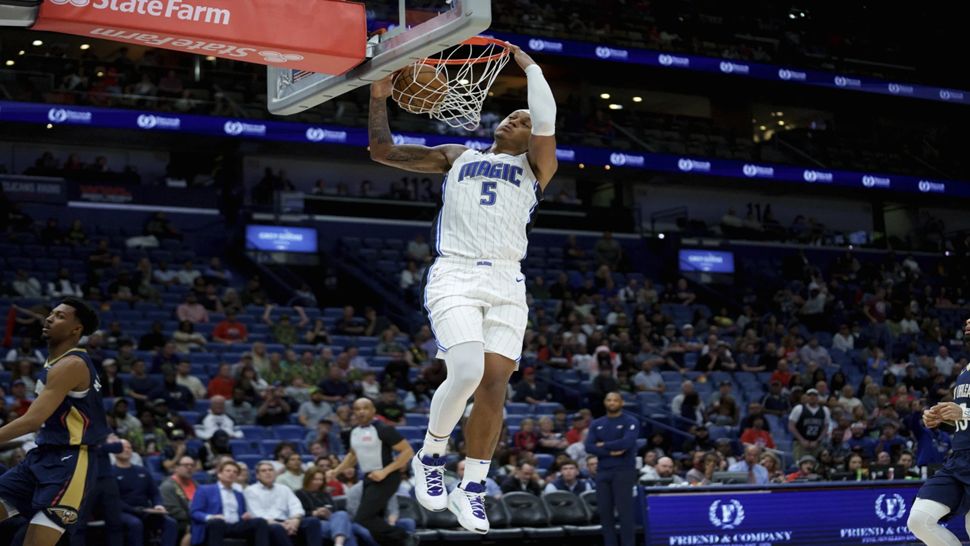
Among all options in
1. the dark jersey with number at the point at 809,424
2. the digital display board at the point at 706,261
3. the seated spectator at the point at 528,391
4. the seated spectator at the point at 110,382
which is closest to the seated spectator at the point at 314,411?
the seated spectator at the point at 110,382

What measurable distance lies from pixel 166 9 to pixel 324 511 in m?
7.44

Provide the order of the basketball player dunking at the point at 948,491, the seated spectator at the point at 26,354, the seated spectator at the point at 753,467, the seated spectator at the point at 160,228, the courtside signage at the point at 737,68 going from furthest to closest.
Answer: the courtside signage at the point at 737,68
the seated spectator at the point at 160,228
the seated spectator at the point at 26,354
the seated spectator at the point at 753,467
the basketball player dunking at the point at 948,491

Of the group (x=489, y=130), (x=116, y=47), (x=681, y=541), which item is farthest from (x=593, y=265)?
(x=681, y=541)

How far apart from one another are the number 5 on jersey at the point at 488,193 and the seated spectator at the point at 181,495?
7137 mm

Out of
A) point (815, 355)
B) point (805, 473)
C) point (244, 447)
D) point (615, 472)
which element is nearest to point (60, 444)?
point (615, 472)

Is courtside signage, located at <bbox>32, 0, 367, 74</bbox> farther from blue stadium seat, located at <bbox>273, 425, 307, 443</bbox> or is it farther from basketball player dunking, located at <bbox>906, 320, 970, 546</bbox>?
blue stadium seat, located at <bbox>273, 425, 307, 443</bbox>

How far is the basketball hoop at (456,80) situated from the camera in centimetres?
665

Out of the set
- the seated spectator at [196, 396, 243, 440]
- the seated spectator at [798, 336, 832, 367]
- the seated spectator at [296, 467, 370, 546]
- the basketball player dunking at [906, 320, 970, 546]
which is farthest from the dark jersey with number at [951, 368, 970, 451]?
the seated spectator at [798, 336, 832, 367]

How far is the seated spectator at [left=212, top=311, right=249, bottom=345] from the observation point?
1870 cm

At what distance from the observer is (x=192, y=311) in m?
19.0

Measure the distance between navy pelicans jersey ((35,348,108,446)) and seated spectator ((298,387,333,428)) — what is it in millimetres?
8898

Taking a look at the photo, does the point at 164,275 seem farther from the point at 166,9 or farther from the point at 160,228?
the point at 166,9

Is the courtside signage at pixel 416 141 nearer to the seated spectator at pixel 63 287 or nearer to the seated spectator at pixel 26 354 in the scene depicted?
the seated spectator at pixel 63 287

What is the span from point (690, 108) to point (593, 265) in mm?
10045
